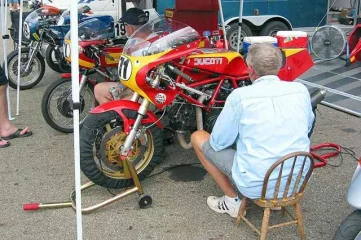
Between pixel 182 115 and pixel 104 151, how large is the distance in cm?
76

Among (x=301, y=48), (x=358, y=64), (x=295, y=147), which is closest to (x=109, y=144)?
(x=295, y=147)

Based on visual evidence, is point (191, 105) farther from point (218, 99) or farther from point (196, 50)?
point (196, 50)

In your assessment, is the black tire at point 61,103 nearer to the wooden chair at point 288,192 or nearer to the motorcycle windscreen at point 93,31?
the motorcycle windscreen at point 93,31

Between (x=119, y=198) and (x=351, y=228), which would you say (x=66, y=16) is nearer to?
(x=119, y=198)

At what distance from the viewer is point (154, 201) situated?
3.50 metres

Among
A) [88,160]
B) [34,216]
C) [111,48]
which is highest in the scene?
[111,48]

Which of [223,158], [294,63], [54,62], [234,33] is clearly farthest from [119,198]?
[234,33]

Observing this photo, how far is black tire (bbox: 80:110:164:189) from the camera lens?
3.37 meters

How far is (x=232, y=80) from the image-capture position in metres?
3.82

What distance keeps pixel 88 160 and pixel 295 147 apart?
1570 mm

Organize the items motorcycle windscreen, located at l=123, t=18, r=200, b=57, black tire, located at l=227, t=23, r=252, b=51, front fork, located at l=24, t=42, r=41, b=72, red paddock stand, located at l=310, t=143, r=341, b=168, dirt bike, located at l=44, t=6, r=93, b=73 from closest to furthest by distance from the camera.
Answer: motorcycle windscreen, located at l=123, t=18, r=200, b=57 < red paddock stand, located at l=310, t=143, r=341, b=168 < dirt bike, located at l=44, t=6, r=93, b=73 < front fork, located at l=24, t=42, r=41, b=72 < black tire, located at l=227, t=23, r=252, b=51

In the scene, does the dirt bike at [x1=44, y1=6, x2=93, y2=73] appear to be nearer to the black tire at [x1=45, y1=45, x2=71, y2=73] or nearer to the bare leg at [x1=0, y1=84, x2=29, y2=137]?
the black tire at [x1=45, y1=45, x2=71, y2=73]

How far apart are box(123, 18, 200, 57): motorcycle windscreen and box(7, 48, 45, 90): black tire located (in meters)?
3.48

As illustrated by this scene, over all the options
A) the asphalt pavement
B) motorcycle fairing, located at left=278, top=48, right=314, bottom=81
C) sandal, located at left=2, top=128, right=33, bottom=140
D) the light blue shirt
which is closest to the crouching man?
the light blue shirt
